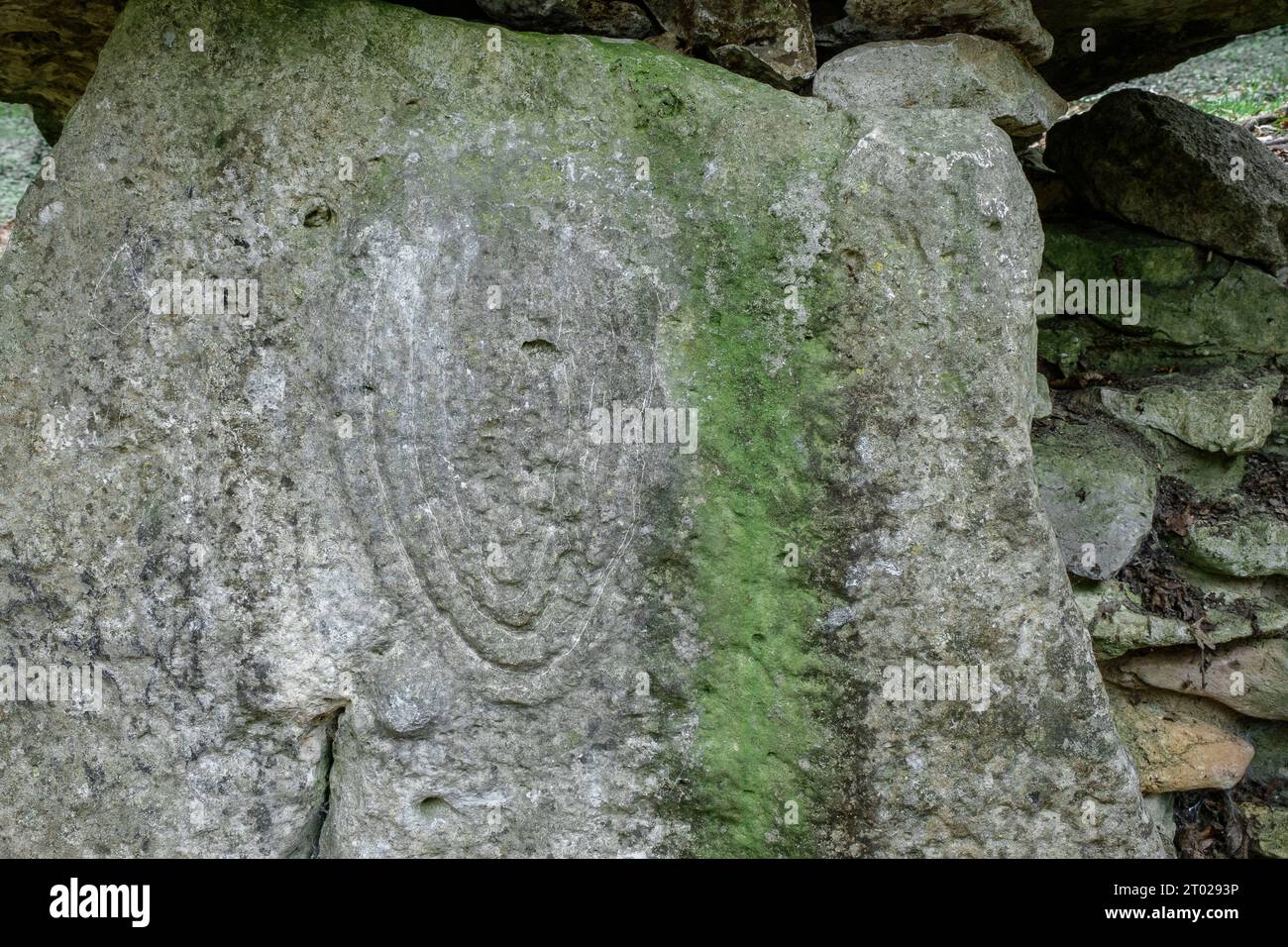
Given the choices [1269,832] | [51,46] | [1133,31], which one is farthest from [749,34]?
[1269,832]

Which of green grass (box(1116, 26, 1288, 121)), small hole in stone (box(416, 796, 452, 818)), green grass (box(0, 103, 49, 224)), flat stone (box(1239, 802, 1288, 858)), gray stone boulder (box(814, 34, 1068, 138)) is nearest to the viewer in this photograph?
small hole in stone (box(416, 796, 452, 818))

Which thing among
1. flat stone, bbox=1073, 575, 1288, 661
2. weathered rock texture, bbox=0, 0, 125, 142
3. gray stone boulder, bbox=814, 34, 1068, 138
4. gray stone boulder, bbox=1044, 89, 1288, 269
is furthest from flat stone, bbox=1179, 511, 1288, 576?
weathered rock texture, bbox=0, 0, 125, 142

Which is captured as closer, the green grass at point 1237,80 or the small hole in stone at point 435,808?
the small hole in stone at point 435,808

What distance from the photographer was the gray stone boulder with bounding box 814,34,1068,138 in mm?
3236

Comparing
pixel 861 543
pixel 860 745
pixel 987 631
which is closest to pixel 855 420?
pixel 861 543

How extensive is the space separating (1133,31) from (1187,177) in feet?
1.96

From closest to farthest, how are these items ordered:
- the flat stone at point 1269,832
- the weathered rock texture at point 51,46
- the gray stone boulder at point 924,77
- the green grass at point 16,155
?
the gray stone boulder at point 924,77 → the weathered rock texture at point 51,46 → the flat stone at point 1269,832 → the green grass at point 16,155

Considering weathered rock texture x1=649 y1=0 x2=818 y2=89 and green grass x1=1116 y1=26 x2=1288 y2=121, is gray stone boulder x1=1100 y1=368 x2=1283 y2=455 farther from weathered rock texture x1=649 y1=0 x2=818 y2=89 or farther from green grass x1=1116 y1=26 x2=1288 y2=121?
green grass x1=1116 y1=26 x2=1288 y2=121

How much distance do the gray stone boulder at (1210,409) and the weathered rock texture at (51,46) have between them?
3648mm

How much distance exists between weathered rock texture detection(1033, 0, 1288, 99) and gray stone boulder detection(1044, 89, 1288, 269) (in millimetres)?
202

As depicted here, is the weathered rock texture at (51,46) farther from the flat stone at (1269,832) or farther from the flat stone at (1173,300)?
the flat stone at (1269,832)

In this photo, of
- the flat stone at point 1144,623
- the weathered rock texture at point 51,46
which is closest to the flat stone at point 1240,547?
the flat stone at point 1144,623

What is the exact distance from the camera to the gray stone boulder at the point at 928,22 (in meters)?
3.33
